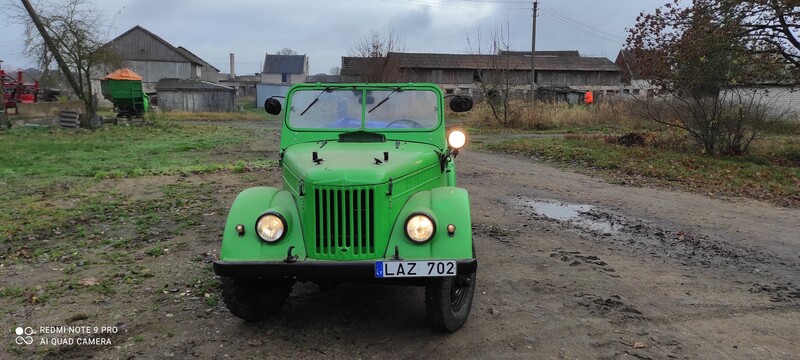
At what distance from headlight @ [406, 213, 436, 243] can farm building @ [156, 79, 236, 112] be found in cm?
4725

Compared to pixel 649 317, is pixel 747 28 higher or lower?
higher

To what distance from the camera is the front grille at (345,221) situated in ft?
12.0

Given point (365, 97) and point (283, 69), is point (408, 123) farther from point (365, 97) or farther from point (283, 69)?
point (283, 69)

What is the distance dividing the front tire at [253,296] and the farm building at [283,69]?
83.3m

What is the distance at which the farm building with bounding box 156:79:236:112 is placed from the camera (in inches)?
1866

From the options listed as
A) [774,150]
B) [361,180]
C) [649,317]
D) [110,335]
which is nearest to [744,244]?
[649,317]

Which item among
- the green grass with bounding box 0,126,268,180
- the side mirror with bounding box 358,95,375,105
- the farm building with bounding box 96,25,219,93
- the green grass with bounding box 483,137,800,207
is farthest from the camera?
the farm building with bounding box 96,25,219,93

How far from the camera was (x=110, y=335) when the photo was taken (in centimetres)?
397

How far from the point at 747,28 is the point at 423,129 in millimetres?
12905

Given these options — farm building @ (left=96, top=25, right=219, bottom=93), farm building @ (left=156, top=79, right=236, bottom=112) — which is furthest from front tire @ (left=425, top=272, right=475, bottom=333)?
farm building @ (left=96, top=25, right=219, bottom=93)

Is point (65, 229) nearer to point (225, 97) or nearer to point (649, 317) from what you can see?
point (649, 317)

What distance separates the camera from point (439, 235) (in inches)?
148

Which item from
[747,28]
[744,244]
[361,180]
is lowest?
[744,244]

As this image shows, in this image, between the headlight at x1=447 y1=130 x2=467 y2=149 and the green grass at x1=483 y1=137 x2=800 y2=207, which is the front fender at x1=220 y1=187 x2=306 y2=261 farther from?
the green grass at x1=483 y1=137 x2=800 y2=207
